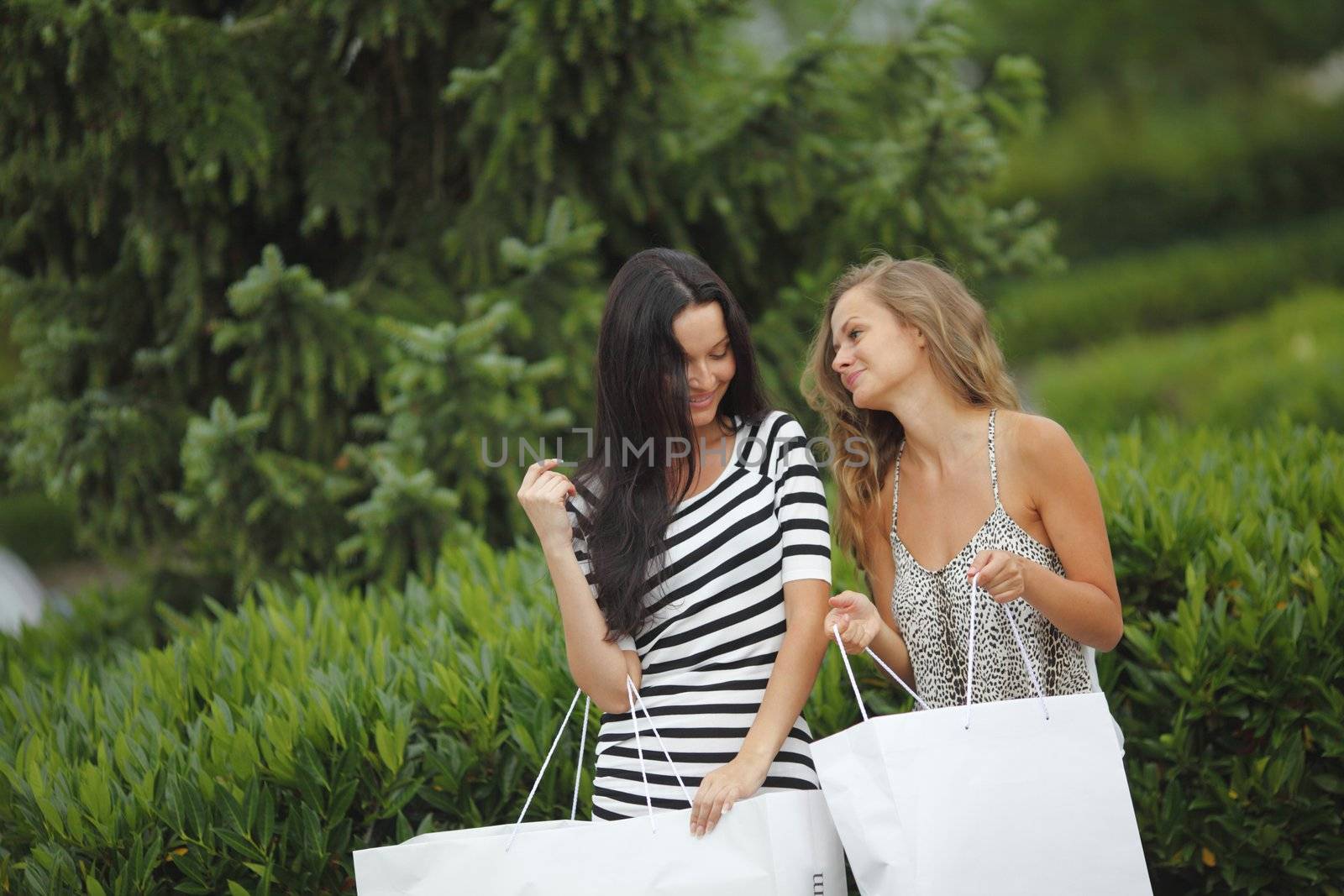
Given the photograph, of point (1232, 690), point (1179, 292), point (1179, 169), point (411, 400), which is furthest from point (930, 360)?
point (1179, 169)

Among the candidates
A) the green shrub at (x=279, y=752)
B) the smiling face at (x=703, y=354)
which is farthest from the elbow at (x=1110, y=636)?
the green shrub at (x=279, y=752)

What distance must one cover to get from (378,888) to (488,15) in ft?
13.2

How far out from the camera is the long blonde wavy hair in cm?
247

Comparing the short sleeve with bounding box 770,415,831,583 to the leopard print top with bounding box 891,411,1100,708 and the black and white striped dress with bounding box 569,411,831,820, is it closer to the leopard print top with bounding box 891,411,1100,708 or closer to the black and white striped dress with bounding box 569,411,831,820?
the black and white striped dress with bounding box 569,411,831,820

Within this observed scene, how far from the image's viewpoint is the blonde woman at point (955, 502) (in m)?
2.34

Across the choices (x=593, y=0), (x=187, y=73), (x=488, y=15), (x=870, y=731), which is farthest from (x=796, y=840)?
(x=488, y=15)

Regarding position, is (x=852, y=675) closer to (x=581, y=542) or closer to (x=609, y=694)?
(x=609, y=694)

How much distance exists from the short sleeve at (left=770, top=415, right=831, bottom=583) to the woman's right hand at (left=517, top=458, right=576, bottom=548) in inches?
17.2

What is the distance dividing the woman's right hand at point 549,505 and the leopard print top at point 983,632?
0.76 m

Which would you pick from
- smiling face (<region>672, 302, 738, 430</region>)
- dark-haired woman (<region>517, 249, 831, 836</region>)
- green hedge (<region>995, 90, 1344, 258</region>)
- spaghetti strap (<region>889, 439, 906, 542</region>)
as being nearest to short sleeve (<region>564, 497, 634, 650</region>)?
dark-haired woman (<region>517, 249, 831, 836</region>)

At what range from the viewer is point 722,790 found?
6.85ft

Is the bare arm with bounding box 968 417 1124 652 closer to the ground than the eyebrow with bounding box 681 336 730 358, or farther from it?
closer to the ground

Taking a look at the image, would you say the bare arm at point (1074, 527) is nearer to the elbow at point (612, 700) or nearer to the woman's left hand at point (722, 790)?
the woman's left hand at point (722, 790)

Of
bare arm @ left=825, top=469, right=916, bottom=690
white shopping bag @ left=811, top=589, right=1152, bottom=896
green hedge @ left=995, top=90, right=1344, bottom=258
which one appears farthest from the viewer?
green hedge @ left=995, top=90, right=1344, bottom=258
